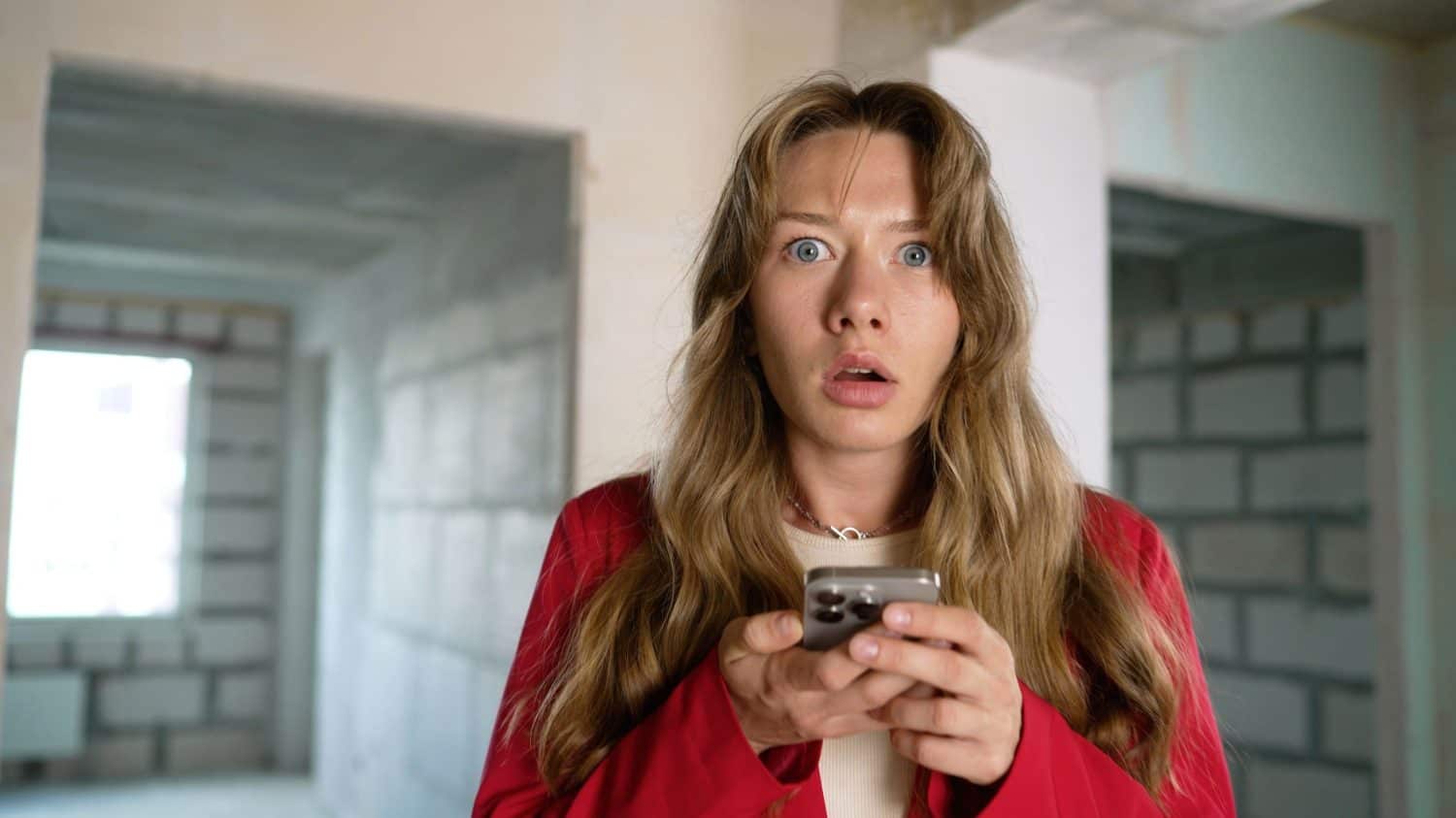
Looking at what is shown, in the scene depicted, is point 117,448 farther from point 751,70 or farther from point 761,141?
point 761,141

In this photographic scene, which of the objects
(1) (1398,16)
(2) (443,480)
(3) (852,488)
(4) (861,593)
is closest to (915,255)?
(3) (852,488)

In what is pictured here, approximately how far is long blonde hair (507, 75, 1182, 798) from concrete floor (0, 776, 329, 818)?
5037mm

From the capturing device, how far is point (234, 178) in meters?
4.36

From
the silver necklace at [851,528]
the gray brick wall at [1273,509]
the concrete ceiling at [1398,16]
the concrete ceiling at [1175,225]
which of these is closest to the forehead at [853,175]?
the silver necklace at [851,528]

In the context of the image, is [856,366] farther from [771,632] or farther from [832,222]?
[771,632]

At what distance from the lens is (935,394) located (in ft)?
3.89

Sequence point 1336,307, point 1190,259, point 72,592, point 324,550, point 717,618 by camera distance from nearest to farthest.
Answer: point 717,618 → point 1336,307 → point 1190,259 → point 324,550 → point 72,592

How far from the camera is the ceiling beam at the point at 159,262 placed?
594 centimetres

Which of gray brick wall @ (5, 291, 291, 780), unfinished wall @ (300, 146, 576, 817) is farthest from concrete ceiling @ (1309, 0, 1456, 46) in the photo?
gray brick wall @ (5, 291, 291, 780)

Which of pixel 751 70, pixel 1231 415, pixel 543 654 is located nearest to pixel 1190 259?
pixel 1231 415

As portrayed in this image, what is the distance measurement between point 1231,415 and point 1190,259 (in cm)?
72

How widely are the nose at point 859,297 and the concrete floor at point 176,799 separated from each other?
523 cm

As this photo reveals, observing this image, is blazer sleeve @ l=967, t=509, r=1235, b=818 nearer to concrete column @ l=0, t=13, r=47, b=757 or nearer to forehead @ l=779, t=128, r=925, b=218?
forehead @ l=779, t=128, r=925, b=218

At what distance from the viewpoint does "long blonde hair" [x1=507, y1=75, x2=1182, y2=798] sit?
109cm
